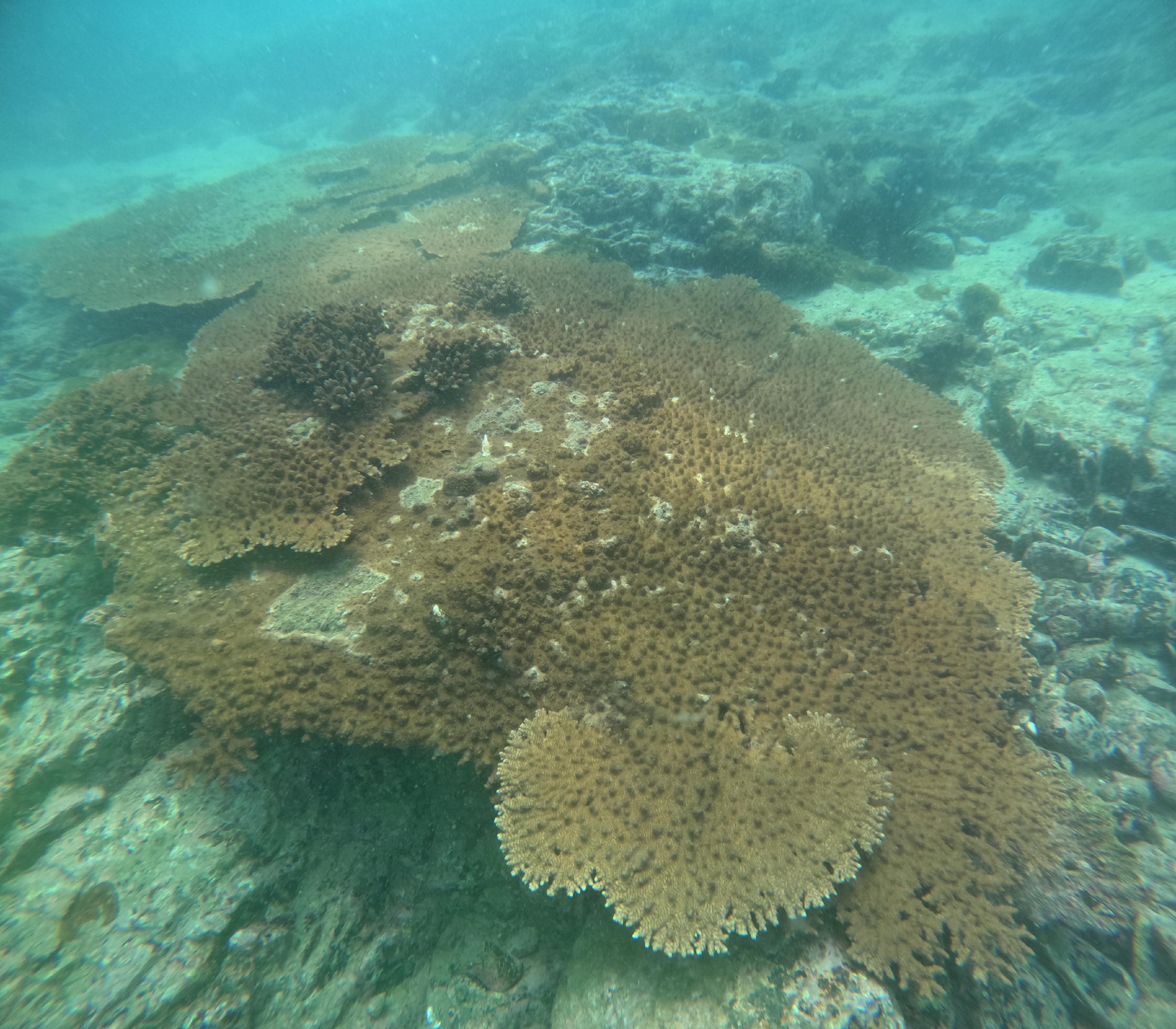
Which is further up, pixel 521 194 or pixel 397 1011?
pixel 521 194

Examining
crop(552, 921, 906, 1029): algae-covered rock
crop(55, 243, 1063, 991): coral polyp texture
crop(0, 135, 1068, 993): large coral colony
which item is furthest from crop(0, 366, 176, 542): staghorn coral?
crop(552, 921, 906, 1029): algae-covered rock

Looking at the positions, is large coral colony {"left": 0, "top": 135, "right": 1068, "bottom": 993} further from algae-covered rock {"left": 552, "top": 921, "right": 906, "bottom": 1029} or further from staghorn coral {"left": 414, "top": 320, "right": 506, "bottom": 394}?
algae-covered rock {"left": 552, "top": 921, "right": 906, "bottom": 1029}

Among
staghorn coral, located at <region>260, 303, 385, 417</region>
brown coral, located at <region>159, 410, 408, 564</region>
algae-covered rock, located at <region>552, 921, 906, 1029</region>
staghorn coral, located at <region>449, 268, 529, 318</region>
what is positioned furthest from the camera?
staghorn coral, located at <region>449, 268, 529, 318</region>

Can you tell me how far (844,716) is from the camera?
344 cm

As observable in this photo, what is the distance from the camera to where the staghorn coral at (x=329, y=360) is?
185 inches

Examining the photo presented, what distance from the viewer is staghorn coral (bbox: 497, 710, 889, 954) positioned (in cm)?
278

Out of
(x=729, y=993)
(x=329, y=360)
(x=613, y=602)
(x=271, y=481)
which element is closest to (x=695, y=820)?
(x=729, y=993)

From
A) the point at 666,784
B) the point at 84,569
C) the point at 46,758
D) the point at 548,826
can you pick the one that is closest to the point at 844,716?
the point at 666,784

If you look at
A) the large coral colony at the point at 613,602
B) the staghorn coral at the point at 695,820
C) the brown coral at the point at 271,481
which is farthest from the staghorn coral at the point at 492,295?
the staghorn coral at the point at 695,820

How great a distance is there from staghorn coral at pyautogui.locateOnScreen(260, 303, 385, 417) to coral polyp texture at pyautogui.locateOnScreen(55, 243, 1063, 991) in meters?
0.19

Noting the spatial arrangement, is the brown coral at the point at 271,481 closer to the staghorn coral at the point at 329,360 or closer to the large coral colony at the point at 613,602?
the large coral colony at the point at 613,602

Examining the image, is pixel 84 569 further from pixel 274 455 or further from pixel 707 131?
pixel 707 131

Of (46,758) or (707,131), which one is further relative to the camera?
(707,131)

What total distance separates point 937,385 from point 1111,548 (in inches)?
151
